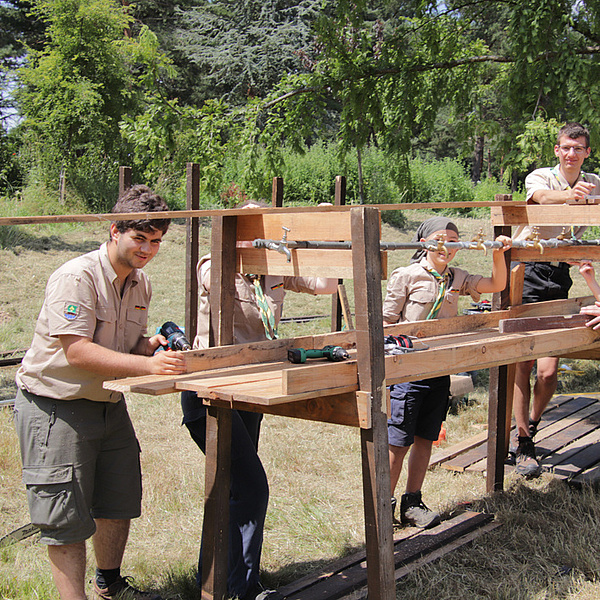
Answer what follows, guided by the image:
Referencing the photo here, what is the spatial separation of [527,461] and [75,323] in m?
3.65

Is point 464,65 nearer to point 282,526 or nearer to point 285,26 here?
point 282,526

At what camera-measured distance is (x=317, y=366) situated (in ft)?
8.21

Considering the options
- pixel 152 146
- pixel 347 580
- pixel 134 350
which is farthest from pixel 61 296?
pixel 152 146

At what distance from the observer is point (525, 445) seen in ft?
17.4

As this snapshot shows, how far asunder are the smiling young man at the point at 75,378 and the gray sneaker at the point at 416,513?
78.8 inches

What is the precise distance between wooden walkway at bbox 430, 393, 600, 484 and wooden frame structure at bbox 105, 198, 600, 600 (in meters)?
1.73

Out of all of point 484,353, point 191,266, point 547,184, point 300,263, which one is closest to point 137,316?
point 300,263

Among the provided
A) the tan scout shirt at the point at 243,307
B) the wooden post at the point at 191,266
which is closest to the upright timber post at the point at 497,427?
the tan scout shirt at the point at 243,307

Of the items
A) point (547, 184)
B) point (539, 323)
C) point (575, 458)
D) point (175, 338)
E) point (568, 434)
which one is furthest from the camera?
point (568, 434)

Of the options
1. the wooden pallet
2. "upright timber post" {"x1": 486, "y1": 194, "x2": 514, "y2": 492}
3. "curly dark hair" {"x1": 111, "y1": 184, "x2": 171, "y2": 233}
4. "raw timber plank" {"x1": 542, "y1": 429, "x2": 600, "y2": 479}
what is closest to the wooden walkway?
"raw timber plank" {"x1": 542, "y1": 429, "x2": 600, "y2": 479}

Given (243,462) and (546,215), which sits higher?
(546,215)

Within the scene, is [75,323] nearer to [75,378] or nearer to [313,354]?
[75,378]

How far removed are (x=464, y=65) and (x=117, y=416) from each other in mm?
7377

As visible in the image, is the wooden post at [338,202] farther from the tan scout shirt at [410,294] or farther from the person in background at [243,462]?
the person in background at [243,462]
